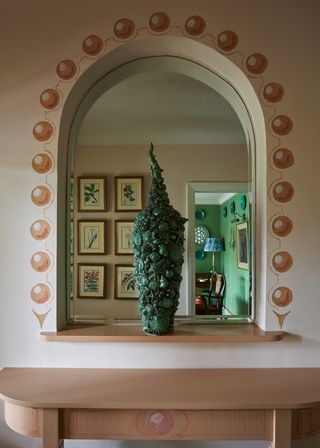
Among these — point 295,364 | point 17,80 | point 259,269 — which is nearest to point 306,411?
point 295,364

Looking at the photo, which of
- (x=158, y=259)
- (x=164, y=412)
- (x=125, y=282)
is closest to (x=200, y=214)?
(x=158, y=259)

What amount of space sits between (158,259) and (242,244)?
41 centimetres

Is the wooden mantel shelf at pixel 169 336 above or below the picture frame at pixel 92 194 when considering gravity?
below

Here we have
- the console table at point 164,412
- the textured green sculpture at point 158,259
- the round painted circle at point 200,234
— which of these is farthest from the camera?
the round painted circle at point 200,234

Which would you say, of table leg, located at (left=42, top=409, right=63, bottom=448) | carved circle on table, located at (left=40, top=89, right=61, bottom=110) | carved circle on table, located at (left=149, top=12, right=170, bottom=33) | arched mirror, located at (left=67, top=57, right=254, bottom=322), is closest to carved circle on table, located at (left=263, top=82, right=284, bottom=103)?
arched mirror, located at (left=67, top=57, right=254, bottom=322)

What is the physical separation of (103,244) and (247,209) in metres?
0.65

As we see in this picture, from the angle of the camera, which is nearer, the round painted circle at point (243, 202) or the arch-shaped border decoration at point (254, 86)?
the arch-shaped border decoration at point (254, 86)

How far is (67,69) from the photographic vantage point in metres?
1.42

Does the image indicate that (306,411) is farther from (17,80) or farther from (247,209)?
(17,80)

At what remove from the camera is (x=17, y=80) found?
144cm

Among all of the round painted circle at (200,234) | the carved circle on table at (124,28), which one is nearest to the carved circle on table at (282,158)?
the round painted circle at (200,234)

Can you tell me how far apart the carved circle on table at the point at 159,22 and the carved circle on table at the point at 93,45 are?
22 centimetres

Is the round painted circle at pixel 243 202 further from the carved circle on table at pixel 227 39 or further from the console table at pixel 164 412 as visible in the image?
the console table at pixel 164 412

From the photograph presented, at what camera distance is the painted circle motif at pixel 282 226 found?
1409 mm
